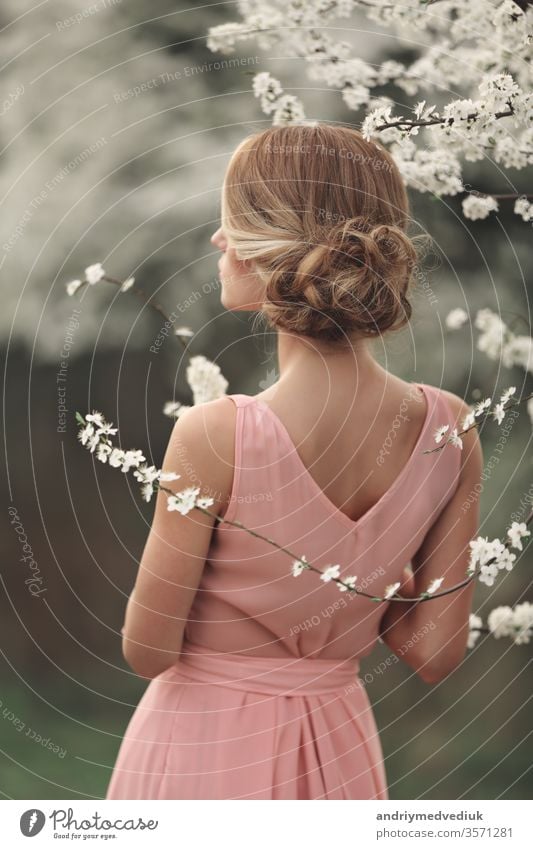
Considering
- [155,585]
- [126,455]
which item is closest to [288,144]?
[126,455]

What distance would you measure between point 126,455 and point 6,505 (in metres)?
0.60

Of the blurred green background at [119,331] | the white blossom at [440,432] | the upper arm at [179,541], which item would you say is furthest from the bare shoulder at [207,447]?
the blurred green background at [119,331]

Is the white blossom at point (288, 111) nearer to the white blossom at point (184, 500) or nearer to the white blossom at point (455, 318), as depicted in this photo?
the white blossom at point (455, 318)

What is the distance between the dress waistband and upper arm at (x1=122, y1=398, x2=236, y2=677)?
0.02m

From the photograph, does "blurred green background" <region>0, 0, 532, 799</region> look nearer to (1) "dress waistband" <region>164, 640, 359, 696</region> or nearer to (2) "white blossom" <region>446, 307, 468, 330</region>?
(2) "white blossom" <region>446, 307, 468, 330</region>

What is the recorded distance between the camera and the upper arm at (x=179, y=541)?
0.87m

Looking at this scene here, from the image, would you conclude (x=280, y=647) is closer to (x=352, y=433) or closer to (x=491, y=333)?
(x=352, y=433)

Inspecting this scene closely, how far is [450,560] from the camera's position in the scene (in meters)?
1.03

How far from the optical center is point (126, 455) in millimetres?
917

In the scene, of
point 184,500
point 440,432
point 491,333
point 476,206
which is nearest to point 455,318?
point 491,333

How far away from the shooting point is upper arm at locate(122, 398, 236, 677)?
87 centimetres

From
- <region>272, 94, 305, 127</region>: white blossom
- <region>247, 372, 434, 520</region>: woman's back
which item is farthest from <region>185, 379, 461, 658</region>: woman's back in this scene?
<region>272, 94, 305, 127</region>: white blossom

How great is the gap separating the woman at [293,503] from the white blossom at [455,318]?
45 cm

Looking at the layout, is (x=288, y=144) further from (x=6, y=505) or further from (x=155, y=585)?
(x=6, y=505)
